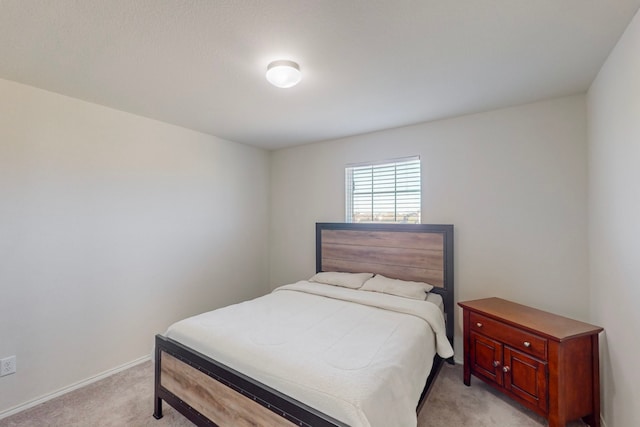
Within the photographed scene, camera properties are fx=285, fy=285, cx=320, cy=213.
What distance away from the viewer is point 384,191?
3.39 metres

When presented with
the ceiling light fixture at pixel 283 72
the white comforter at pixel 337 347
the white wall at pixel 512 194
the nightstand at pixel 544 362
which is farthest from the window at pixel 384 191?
the ceiling light fixture at pixel 283 72

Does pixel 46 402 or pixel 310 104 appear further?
pixel 310 104

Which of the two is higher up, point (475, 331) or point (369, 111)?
point (369, 111)

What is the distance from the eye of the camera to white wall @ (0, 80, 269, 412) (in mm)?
2154

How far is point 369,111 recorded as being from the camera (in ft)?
8.99

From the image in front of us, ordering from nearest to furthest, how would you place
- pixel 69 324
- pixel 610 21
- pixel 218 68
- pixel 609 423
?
pixel 610 21, pixel 609 423, pixel 218 68, pixel 69 324

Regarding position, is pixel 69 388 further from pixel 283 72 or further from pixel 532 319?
pixel 532 319

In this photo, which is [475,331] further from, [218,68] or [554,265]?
[218,68]

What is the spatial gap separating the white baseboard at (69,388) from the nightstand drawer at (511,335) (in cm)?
315

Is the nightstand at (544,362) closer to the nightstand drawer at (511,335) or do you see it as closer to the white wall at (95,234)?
the nightstand drawer at (511,335)

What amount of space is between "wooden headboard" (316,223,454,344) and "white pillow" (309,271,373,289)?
216 millimetres

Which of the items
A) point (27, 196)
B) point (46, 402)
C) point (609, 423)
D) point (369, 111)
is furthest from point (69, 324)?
point (609, 423)

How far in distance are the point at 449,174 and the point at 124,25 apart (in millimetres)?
2818

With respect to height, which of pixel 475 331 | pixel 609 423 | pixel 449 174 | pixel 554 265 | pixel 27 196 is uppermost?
pixel 449 174
